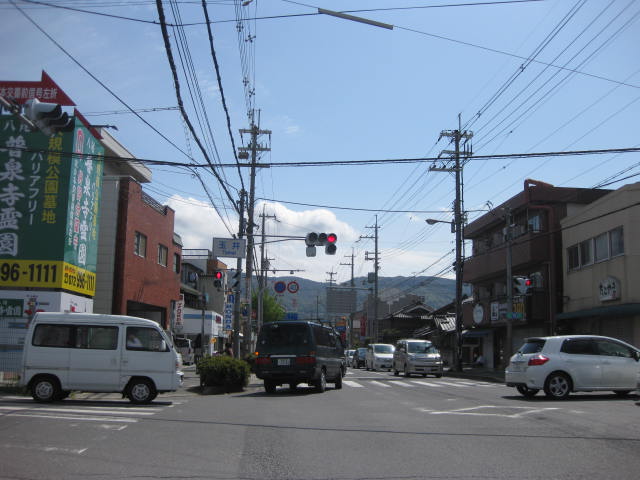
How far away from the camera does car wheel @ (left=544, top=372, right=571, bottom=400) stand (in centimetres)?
1515

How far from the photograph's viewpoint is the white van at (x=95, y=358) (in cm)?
1422

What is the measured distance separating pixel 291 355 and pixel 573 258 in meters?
18.9

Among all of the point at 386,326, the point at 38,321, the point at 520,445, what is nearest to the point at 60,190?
the point at 38,321

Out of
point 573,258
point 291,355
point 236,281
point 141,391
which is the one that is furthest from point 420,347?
point 141,391

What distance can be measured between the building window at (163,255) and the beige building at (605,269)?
20.1 metres

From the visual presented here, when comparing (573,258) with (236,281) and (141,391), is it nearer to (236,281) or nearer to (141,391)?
(236,281)

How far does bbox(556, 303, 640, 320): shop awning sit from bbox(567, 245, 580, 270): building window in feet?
8.78

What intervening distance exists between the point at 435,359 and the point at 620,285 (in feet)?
30.4

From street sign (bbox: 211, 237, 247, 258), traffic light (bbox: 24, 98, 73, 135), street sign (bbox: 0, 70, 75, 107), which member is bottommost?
street sign (bbox: 211, 237, 247, 258)

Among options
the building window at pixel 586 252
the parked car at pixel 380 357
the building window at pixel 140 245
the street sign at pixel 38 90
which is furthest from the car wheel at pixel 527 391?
the parked car at pixel 380 357

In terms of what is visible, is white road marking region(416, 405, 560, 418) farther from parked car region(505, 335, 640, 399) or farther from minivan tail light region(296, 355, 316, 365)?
minivan tail light region(296, 355, 316, 365)

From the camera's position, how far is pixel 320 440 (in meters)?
9.19

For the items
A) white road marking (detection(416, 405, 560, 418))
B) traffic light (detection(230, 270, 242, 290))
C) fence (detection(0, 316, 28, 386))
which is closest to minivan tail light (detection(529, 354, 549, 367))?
white road marking (detection(416, 405, 560, 418))

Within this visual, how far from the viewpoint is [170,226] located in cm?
3469
